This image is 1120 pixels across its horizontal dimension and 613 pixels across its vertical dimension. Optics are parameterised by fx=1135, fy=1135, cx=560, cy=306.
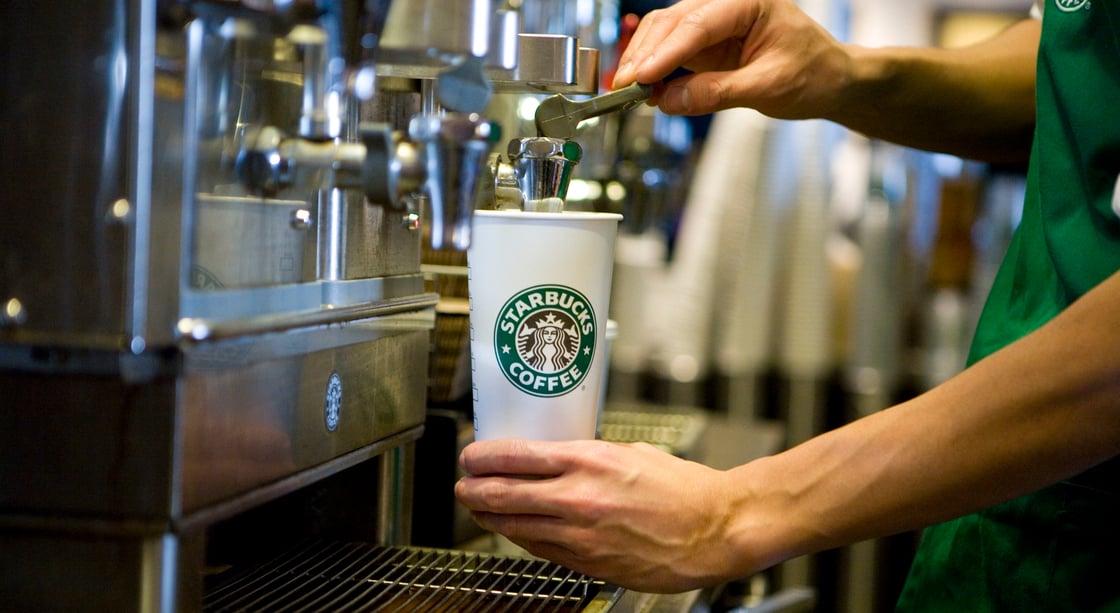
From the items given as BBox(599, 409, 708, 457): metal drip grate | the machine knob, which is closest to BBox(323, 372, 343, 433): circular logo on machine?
the machine knob

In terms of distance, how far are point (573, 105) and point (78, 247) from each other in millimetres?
429

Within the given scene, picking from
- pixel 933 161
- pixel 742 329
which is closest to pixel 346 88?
pixel 742 329

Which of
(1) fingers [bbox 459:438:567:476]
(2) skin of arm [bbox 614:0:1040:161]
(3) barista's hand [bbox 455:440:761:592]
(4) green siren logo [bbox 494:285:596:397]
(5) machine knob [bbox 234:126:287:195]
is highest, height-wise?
(2) skin of arm [bbox 614:0:1040:161]

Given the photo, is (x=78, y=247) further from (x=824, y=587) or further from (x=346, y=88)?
(x=824, y=587)

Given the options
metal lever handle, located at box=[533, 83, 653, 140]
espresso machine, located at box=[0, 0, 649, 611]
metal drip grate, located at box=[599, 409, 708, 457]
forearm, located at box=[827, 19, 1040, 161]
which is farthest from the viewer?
metal drip grate, located at box=[599, 409, 708, 457]

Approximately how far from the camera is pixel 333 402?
2.92 feet

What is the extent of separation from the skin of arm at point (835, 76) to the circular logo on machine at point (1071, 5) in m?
0.25

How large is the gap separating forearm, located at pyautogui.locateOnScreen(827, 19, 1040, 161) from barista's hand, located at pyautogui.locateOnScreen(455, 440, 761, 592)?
0.63m

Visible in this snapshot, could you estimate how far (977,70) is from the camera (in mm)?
1393

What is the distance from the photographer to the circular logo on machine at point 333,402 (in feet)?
2.89

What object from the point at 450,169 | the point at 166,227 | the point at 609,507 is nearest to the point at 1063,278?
the point at 609,507

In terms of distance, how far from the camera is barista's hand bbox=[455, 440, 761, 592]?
2.72 feet

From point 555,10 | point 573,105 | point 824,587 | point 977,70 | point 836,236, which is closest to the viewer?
point 573,105

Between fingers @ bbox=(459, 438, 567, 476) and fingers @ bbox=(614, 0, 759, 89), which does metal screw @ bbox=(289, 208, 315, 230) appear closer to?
fingers @ bbox=(459, 438, 567, 476)
